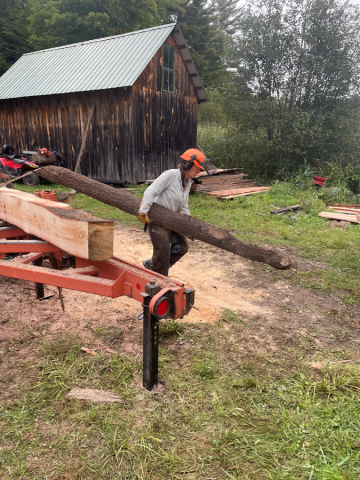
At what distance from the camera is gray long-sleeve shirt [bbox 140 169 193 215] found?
12.6ft

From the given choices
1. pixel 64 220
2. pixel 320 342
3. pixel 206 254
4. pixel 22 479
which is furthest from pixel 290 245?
pixel 22 479

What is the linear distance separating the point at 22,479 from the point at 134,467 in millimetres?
638

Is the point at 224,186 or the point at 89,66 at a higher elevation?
the point at 89,66

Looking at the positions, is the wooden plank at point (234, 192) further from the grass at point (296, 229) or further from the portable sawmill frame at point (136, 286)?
the portable sawmill frame at point (136, 286)

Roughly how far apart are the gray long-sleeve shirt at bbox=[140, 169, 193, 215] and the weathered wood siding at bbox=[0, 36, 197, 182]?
32.3 feet

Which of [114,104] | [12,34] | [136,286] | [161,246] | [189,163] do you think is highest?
[12,34]

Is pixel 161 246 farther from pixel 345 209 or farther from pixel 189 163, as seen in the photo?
pixel 345 209

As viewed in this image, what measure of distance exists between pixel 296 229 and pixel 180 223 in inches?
220

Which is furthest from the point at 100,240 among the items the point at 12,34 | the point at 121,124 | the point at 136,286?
the point at 12,34

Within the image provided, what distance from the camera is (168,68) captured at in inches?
568

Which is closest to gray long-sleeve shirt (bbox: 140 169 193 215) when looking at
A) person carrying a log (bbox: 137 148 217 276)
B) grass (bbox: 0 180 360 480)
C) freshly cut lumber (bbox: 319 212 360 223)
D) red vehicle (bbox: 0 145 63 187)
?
person carrying a log (bbox: 137 148 217 276)

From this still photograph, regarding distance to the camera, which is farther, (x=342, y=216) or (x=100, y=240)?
(x=342, y=216)

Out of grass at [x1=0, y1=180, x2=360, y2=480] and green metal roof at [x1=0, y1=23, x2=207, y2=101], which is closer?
grass at [x1=0, y1=180, x2=360, y2=480]

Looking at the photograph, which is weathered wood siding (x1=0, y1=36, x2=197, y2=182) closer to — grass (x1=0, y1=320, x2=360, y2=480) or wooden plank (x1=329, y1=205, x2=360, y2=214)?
wooden plank (x1=329, y1=205, x2=360, y2=214)
